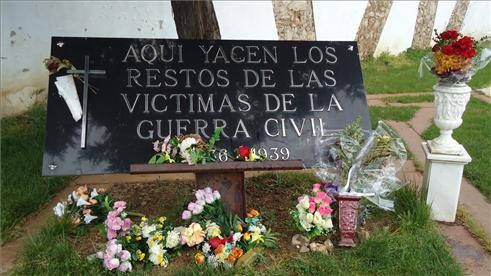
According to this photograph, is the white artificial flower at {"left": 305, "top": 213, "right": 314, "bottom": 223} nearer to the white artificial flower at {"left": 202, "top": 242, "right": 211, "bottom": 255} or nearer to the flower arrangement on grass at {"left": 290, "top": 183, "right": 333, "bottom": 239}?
the flower arrangement on grass at {"left": 290, "top": 183, "right": 333, "bottom": 239}

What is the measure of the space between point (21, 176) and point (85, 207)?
3.33ft

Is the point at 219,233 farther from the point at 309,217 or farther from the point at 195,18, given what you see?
the point at 195,18

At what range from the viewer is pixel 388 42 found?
8.60 meters

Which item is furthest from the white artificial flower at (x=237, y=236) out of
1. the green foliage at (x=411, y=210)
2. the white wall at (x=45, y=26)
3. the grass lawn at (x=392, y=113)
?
the white wall at (x=45, y=26)

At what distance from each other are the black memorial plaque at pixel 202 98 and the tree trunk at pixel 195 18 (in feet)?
1.72

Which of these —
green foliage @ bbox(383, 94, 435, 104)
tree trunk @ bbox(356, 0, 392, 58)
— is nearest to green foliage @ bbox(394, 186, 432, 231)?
green foliage @ bbox(383, 94, 435, 104)

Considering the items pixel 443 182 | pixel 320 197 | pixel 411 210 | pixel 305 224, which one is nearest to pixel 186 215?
pixel 305 224

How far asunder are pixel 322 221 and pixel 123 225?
1261 mm

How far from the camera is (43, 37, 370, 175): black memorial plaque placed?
339 cm

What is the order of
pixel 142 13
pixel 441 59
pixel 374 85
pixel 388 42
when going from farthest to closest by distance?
pixel 388 42 < pixel 374 85 < pixel 142 13 < pixel 441 59

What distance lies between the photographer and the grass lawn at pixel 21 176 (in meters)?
3.57

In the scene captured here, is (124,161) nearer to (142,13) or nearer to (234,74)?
(234,74)

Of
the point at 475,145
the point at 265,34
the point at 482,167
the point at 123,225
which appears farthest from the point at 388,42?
the point at 123,225

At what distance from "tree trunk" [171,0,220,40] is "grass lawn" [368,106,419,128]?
7.47ft
